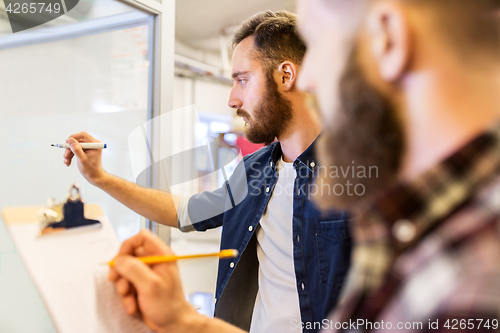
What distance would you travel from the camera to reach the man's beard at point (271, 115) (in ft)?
4.05

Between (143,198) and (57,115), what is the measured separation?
39cm

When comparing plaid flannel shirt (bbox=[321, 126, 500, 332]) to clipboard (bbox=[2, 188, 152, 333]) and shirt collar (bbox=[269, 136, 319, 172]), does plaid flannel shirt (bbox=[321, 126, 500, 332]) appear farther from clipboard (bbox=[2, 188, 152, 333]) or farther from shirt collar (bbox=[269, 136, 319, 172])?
shirt collar (bbox=[269, 136, 319, 172])

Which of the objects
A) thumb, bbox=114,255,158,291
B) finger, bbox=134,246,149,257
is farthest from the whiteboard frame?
thumb, bbox=114,255,158,291

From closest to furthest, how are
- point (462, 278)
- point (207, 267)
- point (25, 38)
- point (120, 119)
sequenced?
1. point (462, 278)
2. point (25, 38)
3. point (120, 119)
4. point (207, 267)

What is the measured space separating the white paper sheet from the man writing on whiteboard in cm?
50

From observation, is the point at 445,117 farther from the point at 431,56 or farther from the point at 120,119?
the point at 120,119

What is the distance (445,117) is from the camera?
344 millimetres

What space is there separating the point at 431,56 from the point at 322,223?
73 centimetres

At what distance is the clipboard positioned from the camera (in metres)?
0.49

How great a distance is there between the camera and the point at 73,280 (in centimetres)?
52

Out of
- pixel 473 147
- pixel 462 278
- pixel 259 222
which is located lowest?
pixel 259 222

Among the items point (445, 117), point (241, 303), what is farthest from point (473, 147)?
point (241, 303)

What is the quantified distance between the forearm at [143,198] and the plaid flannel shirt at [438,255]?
0.91 meters

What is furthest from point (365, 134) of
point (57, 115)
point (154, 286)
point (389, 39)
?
point (57, 115)
